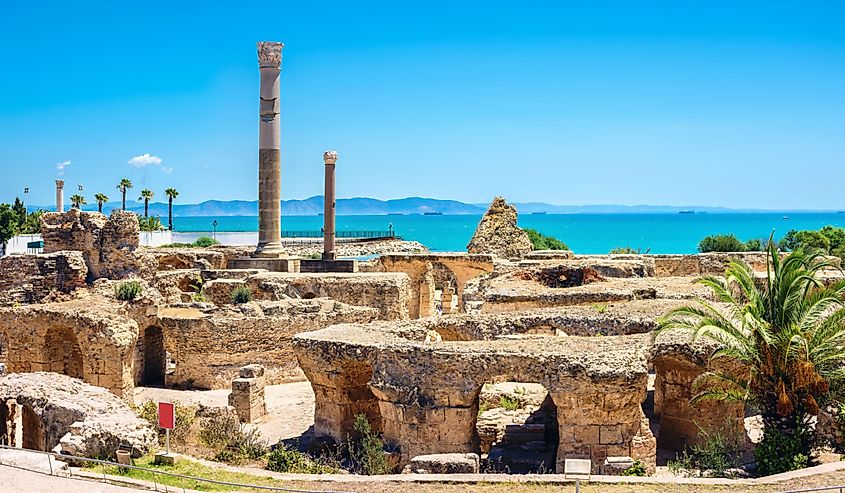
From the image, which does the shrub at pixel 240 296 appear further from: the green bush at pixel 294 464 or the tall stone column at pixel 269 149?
the green bush at pixel 294 464

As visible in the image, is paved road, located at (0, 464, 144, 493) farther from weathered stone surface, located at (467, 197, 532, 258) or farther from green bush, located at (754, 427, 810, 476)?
weathered stone surface, located at (467, 197, 532, 258)

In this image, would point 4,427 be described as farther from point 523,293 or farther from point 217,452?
point 523,293

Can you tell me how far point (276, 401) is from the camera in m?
23.1

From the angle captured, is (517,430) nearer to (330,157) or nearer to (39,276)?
(39,276)

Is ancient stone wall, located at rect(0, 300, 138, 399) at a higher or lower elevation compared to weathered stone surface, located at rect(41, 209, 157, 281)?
lower

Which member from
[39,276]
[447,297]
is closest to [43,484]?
[39,276]

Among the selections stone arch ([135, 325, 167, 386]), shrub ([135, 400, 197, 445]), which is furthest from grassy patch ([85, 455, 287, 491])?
stone arch ([135, 325, 167, 386])

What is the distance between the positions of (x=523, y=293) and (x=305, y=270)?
13980 millimetres

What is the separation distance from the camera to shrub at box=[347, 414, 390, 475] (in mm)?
15164

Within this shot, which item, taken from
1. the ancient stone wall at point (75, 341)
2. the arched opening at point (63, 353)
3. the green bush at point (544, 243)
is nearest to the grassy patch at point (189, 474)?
the ancient stone wall at point (75, 341)

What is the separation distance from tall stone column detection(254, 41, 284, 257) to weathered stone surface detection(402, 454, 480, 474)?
2265 centimetres

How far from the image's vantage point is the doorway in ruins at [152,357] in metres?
25.5

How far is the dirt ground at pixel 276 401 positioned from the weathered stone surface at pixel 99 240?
543 cm

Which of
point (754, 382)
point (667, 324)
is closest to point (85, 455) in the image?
point (667, 324)
